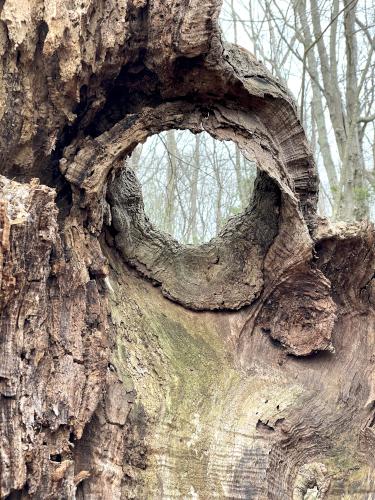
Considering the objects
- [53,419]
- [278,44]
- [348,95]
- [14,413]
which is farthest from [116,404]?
[278,44]

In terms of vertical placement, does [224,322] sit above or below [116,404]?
above

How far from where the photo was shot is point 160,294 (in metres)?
2.46

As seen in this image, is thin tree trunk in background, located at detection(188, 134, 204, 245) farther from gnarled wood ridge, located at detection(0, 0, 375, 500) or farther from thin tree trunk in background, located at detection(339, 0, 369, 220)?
gnarled wood ridge, located at detection(0, 0, 375, 500)

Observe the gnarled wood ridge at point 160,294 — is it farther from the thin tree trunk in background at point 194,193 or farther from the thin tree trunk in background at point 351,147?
the thin tree trunk in background at point 194,193

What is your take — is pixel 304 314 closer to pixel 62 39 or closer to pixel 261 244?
pixel 261 244

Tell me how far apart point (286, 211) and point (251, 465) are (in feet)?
3.58

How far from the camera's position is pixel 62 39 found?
189 centimetres

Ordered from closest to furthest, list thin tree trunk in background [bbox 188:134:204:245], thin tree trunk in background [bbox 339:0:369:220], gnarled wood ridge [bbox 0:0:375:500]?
1. gnarled wood ridge [bbox 0:0:375:500]
2. thin tree trunk in background [bbox 339:0:369:220]
3. thin tree trunk in background [bbox 188:134:204:245]

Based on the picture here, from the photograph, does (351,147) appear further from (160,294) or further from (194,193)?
(194,193)

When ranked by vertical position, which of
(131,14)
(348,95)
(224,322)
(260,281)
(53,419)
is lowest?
(53,419)

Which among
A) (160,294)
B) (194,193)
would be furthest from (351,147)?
(194,193)

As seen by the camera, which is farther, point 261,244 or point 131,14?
point 261,244

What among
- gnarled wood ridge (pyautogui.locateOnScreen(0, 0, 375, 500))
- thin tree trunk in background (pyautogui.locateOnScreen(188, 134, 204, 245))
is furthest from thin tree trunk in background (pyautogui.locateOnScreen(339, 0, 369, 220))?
thin tree trunk in background (pyautogui.locateOnScreen(188, 134, 204, 245))

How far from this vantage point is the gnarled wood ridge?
1.65m
